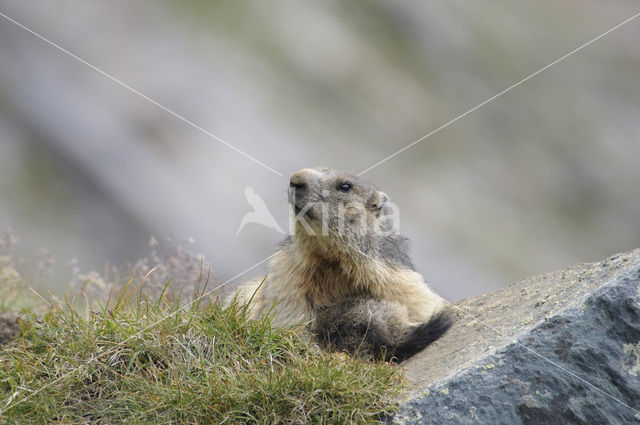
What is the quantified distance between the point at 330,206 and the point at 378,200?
26.9 inches

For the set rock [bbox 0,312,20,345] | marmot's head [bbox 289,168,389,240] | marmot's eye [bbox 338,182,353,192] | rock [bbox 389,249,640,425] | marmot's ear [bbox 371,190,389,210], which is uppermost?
marmot's ear [bbox 371,190,389,210]

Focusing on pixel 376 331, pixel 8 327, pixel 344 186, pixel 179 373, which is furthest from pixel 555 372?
pixel 8 327

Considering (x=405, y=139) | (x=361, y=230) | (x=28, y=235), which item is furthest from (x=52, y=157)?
(x=361, y=230)

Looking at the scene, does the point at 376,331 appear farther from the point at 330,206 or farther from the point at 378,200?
the point at 378,200

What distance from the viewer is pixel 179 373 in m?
4.90

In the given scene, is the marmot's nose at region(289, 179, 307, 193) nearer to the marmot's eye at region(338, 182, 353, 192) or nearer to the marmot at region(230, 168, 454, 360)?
the marmot at region(230, 168, 454, 360)

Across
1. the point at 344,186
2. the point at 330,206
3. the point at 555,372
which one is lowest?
the point at 555,372

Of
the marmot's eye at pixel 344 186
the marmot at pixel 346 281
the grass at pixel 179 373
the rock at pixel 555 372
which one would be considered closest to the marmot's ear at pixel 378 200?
the marmot at pixel 346 281

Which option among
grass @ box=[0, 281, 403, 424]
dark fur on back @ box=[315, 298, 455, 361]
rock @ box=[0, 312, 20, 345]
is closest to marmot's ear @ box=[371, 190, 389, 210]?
dark fur on back @ box=[315, 298, 455, 361]

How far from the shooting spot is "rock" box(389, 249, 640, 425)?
14.5ft

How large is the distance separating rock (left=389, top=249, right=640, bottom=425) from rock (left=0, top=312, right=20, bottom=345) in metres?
3.71

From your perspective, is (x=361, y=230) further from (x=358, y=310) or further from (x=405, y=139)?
(x=405, y=139)

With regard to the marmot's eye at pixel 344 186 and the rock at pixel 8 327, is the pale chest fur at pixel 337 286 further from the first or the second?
the rock at pixel 8 327

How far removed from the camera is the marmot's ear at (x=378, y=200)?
266 inches
